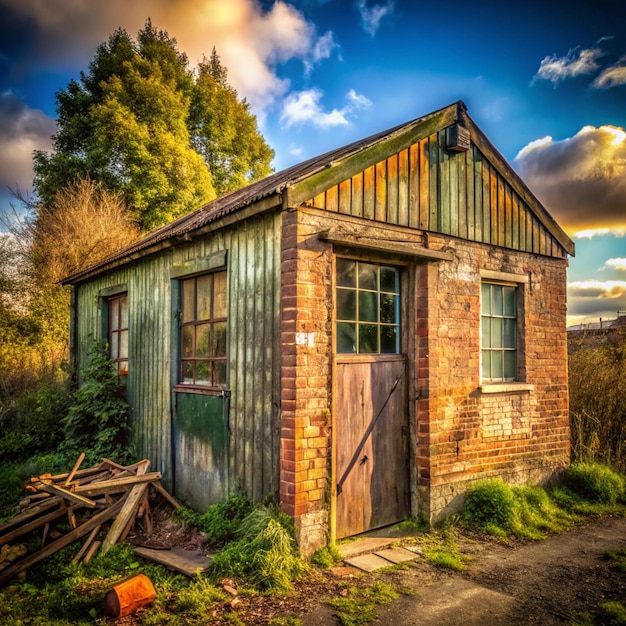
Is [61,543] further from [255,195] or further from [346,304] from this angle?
[255,195]

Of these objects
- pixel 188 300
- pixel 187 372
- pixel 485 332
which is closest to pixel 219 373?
pixel 187 372

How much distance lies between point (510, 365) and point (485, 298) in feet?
3.66

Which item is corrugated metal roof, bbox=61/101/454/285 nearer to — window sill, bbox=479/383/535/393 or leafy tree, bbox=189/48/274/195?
window sill, bbox=479/383/535/393

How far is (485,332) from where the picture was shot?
23.2 feet

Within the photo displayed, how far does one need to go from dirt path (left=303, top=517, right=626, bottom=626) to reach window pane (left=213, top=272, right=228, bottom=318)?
3383 mm

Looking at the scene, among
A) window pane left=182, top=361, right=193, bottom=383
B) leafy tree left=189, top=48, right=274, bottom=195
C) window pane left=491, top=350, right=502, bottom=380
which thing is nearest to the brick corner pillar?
window pane left=182, top=361, right=193, bottom=383

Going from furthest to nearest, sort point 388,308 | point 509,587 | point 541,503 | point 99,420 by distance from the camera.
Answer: point 99,420 < point 541,503 < point 388,308 < point 509,587

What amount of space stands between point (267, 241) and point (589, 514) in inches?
225

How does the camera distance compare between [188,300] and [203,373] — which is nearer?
[203,373]

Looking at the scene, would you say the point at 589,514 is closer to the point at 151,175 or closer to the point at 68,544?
the point at 68,544

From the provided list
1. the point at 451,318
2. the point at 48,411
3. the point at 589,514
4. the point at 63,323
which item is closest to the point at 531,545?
the point at 589,514

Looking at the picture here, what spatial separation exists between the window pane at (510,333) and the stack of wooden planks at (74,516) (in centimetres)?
515

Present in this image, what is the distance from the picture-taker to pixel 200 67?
2623 centimetres

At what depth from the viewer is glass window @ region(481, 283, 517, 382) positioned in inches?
278
